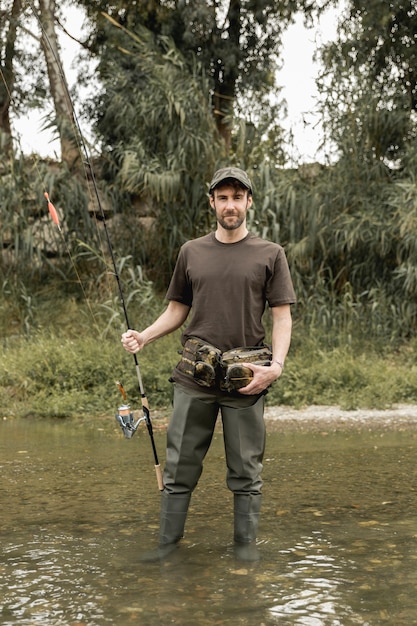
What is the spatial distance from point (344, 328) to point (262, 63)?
5613 millimetres

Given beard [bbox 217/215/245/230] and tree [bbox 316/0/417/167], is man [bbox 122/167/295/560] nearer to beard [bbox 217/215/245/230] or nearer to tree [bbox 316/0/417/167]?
beard [bbox 217/215/245/230]

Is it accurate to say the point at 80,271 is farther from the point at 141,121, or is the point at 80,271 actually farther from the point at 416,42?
the point at 416,42

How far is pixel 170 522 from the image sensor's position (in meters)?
4.26

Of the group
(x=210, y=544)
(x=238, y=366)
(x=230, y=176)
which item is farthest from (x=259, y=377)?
(x=210, y=544)

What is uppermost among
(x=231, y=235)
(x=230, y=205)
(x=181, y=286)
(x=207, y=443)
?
(x=230, y=205)

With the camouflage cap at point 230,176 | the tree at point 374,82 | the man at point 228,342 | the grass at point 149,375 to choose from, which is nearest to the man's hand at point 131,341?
the man at point 228,342

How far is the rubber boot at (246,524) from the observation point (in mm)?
4174

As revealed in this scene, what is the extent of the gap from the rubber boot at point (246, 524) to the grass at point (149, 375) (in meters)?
4.90

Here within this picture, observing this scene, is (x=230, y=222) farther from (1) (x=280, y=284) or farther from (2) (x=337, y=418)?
(2) (x=337, y=418)

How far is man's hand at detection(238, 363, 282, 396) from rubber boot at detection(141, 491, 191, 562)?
573mm

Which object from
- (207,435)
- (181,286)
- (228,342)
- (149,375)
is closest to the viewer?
(228,342)

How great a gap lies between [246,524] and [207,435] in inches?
17.2

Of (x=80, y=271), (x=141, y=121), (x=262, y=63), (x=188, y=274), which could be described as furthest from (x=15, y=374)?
(x=262, y=63)

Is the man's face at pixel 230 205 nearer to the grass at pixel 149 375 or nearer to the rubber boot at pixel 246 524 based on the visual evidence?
the rubber boot at pixel 246 524
